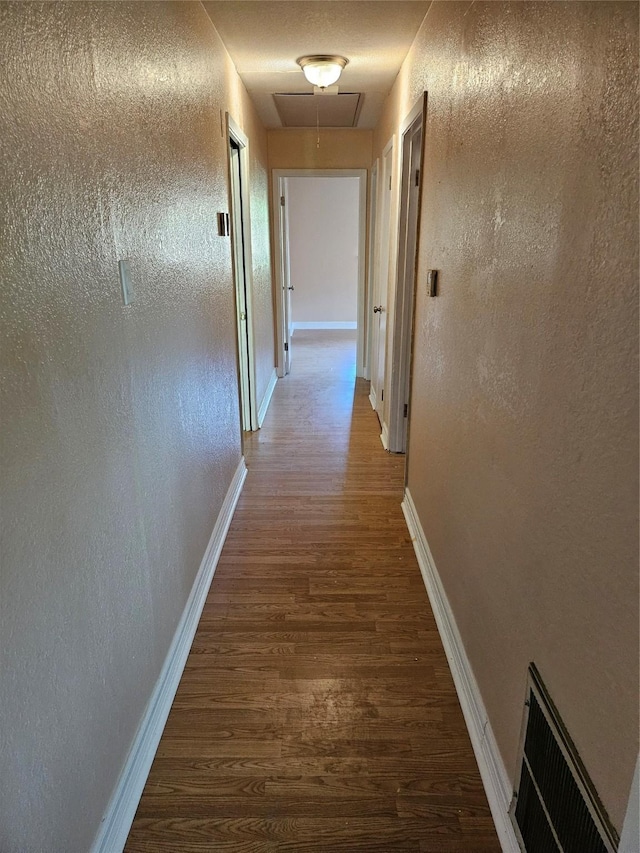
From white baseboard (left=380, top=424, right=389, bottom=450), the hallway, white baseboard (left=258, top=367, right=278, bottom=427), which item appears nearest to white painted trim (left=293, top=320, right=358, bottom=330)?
white baseboard (left=258, top=367, right=278, bottom=427)

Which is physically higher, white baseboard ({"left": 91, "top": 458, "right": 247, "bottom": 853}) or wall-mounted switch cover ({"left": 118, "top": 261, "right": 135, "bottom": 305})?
wall-mounted switch cover ({"left": 118, "top": 261, "right": 135, "bottom": 305})

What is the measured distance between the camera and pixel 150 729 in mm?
1550

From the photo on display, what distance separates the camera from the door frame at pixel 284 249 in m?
5.00

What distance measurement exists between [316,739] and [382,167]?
3.85 meters

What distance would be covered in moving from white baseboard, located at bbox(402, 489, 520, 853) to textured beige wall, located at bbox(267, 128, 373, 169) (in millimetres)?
3931

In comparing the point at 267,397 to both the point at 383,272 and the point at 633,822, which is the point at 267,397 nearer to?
the point at 383,272

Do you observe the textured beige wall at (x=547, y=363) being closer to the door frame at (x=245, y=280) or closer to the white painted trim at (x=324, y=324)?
the door frame at (x=245, y=280)

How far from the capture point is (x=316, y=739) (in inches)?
63.5

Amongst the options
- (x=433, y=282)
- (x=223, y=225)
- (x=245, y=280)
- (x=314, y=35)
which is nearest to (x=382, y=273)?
(x=245, y=280)

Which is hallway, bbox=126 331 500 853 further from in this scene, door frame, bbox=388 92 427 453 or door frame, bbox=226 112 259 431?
door frame, bbox=226 112 259 431

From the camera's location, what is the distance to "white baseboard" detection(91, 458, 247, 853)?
4.20ft

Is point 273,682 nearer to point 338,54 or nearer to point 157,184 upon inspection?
point 157,184

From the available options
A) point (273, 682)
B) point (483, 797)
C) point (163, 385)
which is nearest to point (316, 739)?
point (273, 682)

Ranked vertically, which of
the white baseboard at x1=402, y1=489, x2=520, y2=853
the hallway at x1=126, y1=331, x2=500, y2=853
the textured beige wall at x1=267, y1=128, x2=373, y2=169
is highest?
the textured beige wall at x1=267, y1=128, x2=373, y2=169
